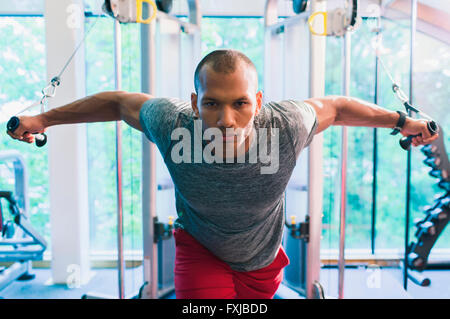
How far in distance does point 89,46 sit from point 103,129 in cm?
66

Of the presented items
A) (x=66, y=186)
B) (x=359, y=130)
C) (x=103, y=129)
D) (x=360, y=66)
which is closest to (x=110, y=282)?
(x=66, y=186)

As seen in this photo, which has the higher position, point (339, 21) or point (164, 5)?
point (164, 5)

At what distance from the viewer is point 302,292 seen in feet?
6.79

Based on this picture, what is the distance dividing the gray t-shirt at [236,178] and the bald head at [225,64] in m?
0.17

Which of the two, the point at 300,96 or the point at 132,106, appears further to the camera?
the point at 300,96

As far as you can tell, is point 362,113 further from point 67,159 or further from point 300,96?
point 67,159

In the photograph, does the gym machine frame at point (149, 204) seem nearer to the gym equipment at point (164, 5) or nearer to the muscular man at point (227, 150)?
the gym equipment at point (164, 5)

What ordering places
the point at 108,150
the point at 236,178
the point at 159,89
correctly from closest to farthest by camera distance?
the point at 236,178 → the point at 159,89 → the point at 108,150

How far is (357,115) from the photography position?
4.13 feet

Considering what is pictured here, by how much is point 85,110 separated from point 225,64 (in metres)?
0.63

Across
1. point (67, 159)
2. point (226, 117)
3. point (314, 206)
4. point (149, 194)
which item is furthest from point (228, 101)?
point (67, 159)

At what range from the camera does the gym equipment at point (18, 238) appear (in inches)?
83.4

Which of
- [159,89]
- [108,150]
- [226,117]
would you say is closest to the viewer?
[226,117]

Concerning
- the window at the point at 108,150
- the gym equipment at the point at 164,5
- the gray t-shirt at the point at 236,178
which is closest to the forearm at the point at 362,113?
the gray t-shirt at the point at 236,178
